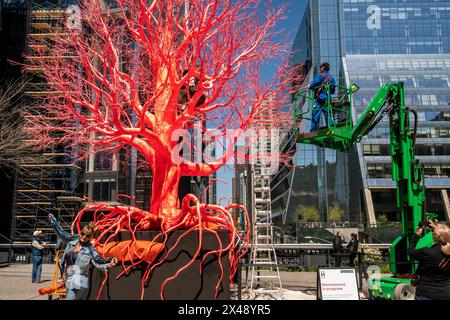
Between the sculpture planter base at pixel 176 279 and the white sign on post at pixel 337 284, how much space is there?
1.82 metres

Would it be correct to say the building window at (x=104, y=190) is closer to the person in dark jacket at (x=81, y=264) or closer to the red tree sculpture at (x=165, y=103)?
the red tree sculpture at (x=165, y=103)

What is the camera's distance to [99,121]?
7.24 m

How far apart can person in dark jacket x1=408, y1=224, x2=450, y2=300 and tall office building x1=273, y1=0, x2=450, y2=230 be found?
165 ft

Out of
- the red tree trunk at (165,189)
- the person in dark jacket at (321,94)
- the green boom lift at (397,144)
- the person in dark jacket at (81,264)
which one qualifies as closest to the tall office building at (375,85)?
the green boom lift at (397,144)

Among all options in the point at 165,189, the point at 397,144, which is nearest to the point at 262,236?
the point at 165,189

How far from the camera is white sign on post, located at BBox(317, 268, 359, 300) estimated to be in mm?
6883

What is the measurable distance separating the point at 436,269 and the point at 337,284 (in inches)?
120

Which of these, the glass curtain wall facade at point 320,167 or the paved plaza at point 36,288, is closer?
the paved plaza at point 36,288

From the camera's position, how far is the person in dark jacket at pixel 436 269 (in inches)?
160

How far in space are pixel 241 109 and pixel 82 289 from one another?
465cm

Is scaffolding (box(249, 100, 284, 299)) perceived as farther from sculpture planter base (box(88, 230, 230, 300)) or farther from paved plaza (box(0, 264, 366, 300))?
sculpture planter base (box(88, 230, 230, 300))

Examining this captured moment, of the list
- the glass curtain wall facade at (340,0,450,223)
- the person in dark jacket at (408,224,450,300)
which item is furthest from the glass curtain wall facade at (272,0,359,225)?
the person in dark jacket at (408,224,450,300)

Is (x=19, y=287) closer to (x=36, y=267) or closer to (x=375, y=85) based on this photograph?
(x=36, y=267)

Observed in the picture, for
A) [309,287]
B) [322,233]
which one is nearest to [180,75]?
[309,287]
